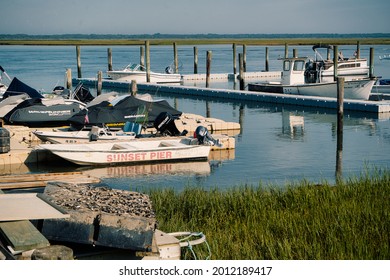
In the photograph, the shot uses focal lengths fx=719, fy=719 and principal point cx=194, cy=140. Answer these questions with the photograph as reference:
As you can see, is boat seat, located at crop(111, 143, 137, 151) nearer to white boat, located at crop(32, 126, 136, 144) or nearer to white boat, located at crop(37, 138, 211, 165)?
white boat, located at crop(37, 138, 211, 165)

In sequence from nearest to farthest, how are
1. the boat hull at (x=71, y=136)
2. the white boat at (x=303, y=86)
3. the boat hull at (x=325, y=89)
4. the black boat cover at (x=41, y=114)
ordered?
the boat hull at (x=71, y=136)
the black boat cover at (x=41, y=114)
the boat hull at (x=325, y=89)
the white boat at (x=303, y=86)

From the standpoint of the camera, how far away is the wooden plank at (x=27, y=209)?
6.71 metres

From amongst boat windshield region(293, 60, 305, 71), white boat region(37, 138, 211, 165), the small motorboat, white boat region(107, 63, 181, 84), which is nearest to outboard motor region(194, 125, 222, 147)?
white boat region(37, 138, 211, 165)

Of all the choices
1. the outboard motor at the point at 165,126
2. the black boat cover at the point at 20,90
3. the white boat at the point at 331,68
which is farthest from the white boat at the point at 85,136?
the white boat at the point at 331,68

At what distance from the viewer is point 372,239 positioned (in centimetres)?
760

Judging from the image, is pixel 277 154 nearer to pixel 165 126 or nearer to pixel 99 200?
pixel 165 126

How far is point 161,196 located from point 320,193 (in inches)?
90.1

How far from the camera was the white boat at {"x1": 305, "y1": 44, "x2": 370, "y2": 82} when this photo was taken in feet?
98.7

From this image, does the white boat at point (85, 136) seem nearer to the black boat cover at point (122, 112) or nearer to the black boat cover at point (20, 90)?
the black boat cover at point (122, 112)

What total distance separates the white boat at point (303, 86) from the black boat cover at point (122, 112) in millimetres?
10292

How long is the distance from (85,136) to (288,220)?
9960 mm

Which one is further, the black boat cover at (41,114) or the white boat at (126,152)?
the black boat cover at (41,114)
